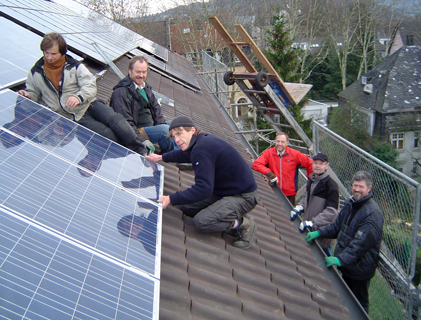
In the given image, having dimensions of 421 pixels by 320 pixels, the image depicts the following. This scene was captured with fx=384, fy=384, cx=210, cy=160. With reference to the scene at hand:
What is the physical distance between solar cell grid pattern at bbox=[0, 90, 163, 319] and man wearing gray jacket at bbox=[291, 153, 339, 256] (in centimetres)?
299

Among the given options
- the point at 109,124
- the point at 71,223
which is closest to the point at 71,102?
the point at 109,124

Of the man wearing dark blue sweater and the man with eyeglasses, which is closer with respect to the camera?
the man wearing dark blue sweater

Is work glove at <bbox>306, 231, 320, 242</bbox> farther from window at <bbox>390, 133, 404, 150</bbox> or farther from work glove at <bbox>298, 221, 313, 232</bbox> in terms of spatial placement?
window at <bbox>390, 133, 404, 150</bbox>

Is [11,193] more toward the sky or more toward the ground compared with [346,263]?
more toward the sky

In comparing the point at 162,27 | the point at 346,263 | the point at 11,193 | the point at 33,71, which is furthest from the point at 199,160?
the point at 162,27

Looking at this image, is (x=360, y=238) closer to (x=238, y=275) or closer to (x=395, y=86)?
(x=238, y=275)

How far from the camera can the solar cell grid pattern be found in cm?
204

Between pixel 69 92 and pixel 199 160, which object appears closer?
pixel 199 160

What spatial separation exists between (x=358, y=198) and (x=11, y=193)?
420 cm

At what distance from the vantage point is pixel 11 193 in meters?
2.55

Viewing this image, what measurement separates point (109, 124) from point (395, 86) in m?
41.0

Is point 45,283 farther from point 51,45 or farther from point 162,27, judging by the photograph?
point 162,27

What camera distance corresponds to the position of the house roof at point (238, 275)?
300 cm

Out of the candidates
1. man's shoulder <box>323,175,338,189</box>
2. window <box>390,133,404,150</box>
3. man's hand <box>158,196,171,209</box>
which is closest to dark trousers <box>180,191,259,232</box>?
man's hand <box>158,196,171,209</box>
